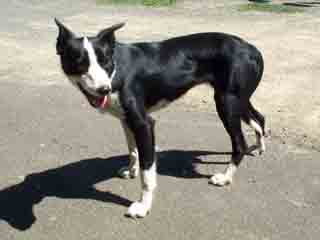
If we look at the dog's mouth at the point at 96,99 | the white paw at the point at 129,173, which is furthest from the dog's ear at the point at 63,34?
the white paw at the point at 129,173

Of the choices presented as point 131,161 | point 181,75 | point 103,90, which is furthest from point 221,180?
point 103,90

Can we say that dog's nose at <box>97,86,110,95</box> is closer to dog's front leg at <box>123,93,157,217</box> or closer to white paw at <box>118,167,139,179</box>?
dog's front leg at <box>123,93,157,217</box>

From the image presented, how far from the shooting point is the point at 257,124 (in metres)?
5.67

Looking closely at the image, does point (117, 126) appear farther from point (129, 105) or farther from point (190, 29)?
point (190, 29)

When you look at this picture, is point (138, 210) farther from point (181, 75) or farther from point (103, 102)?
point (181, 75)

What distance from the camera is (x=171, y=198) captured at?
16.2ft

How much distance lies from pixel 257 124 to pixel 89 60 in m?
2.26

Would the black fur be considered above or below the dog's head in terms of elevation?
below

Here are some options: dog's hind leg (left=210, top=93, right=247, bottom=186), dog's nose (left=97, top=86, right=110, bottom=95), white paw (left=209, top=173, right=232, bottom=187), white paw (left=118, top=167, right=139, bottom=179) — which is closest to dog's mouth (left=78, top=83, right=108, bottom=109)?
dog's nose (left=97, top=86, right=110, bottom=95)

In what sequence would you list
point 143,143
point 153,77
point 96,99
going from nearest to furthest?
point 96,99
point 143,143
point 153,77

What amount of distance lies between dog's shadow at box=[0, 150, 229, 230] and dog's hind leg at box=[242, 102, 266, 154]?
488 mm

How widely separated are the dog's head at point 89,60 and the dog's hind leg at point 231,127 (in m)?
1.16

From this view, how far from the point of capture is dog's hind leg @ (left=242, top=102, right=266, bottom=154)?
560 cm

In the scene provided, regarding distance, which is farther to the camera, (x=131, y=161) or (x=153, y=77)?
(x=131, y=161)
